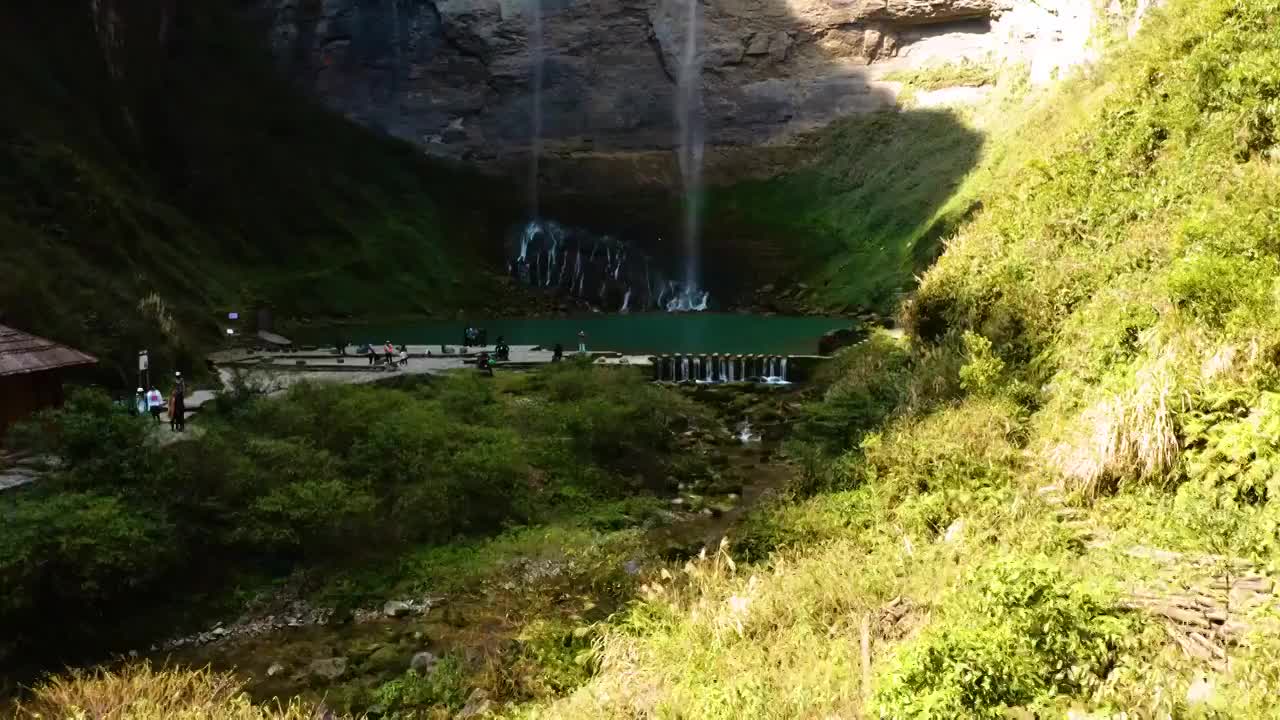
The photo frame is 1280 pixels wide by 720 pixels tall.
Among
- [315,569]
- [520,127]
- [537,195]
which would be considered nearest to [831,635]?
[315,569]

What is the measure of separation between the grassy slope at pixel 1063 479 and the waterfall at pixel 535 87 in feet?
195

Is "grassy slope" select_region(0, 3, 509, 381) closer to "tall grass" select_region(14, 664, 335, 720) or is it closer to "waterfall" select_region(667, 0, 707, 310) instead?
"tall grass" select_region(14, 664, 335, 720)

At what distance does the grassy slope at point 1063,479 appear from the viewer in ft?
16.3


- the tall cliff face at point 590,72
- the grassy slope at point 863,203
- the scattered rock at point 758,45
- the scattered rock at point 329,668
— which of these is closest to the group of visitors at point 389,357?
the scattered rock at point 329,668

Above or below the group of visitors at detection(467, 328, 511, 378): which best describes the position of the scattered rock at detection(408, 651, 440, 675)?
below

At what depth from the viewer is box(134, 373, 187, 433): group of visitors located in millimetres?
15516

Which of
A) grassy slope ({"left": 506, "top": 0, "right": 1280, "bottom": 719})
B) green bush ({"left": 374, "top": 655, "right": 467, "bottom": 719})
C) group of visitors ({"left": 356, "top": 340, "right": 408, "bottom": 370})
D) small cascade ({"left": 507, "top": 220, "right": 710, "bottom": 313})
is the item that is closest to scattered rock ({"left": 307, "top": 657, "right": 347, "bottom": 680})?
green bush ({"left": 374, "top": 655, "right": 467, "bottom": 719})

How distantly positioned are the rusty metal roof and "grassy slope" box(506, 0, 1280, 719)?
11.8 meters

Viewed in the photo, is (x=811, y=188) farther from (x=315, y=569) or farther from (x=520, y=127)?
(x=315, y=569)

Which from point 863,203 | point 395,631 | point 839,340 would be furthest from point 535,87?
point 395,631

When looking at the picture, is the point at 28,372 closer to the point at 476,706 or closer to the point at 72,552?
the point at 72,552

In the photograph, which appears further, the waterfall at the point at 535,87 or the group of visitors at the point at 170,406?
the waterfall at the point at 535,87

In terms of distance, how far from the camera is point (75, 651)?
411 inches

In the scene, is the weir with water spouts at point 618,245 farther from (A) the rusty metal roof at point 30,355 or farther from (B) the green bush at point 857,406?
(A) the rusty metal roof at point 30,355
